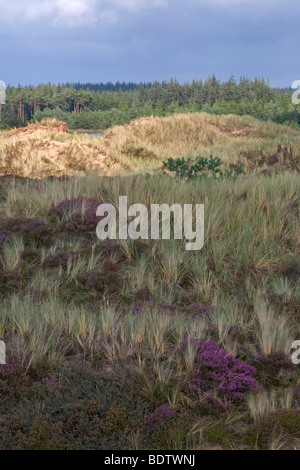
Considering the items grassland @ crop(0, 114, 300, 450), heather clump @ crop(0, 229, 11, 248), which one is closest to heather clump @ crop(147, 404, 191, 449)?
grassland @ crop(0, 114, 300, 450)

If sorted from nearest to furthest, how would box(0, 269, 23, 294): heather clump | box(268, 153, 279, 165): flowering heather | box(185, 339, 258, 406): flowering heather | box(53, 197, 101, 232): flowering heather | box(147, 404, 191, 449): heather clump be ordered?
box(147, 404, 191, 449): heather clump, box(185, 339, 258, 406): flowering heather, box(0, 269, 23, 294): heather clump, box(53, 197, 101, 232): flowering heather, box(268, 153, 279, 165): flowering heather

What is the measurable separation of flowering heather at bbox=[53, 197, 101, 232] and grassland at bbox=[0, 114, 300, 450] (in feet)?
0.08

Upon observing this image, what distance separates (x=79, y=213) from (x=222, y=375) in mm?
4457

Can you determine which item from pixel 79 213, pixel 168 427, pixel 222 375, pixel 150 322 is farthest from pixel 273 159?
pixel 168 427

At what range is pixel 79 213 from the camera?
7574 mm

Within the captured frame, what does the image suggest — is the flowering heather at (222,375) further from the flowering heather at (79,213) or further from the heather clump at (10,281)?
the flowering heather at (79,213)

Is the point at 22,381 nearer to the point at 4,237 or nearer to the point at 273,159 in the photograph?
the point at 4,237

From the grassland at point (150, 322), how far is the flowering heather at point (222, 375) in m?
0.01

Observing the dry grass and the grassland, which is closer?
the grassland

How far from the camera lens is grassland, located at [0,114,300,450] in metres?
3.19

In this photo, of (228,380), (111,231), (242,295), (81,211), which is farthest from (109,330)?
(81,211)

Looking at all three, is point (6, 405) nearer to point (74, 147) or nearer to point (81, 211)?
point (81, 211)

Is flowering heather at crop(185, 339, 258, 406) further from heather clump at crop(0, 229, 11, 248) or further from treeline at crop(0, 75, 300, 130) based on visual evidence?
treeline at crop(0, 75, 300, 130)
